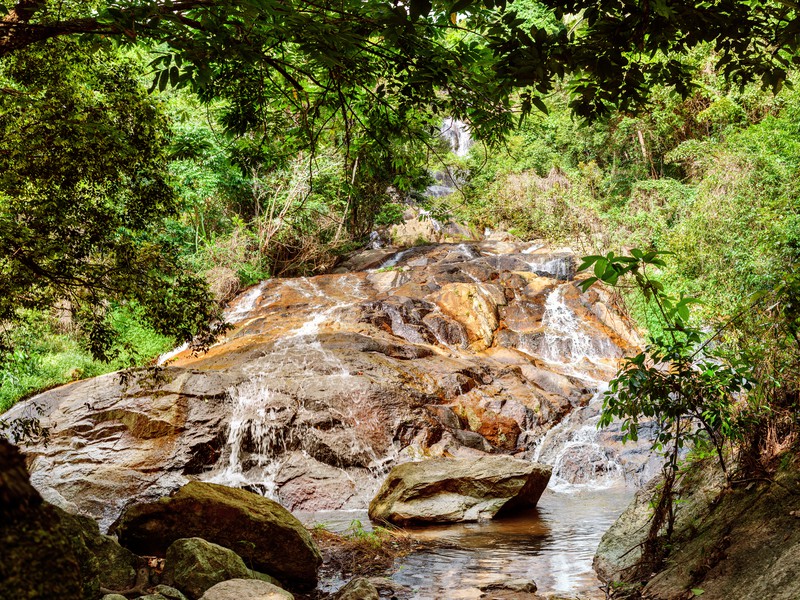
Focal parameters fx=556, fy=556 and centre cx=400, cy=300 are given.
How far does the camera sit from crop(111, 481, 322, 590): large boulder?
5.10 meters

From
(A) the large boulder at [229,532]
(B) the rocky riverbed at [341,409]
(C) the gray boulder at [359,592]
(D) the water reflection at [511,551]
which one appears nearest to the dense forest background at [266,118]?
(B) the rocky riverbed at [341,409]

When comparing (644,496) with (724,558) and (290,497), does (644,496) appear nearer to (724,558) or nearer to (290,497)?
(724,558)

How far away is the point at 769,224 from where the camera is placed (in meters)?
12.3

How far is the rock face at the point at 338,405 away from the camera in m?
9.49

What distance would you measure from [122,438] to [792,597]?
10.1m

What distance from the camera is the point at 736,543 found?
3.27 m

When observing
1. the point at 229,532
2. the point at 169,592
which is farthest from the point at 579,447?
the point at 169,592

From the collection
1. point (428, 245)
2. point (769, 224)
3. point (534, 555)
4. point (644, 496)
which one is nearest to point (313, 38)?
point (644, 496)

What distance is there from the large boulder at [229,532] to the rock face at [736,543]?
299cm

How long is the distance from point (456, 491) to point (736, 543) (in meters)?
5.05

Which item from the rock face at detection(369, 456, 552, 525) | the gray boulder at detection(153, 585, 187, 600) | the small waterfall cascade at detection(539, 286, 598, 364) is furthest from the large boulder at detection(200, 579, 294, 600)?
the small waterfall cascade at detection(539, 286, 598, 364)

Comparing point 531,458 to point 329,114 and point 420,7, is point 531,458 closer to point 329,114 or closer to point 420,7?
point 329,114

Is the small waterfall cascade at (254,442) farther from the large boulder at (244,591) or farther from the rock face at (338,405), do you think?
the large boulder at (244,591)

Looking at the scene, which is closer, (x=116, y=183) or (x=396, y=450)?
(x=116, y=183)
